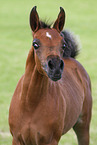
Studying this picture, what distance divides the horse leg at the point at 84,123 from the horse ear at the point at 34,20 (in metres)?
1.69

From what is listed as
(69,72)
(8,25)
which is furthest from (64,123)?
(8,25)

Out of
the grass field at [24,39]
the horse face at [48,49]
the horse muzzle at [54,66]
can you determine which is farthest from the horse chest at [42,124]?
the grass field at [24,39]

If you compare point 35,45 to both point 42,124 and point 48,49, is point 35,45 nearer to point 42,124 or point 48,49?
point 48,49

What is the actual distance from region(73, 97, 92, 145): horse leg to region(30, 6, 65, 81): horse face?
156cm

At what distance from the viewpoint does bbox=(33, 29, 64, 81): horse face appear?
10.8ft

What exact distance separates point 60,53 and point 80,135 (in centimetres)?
208

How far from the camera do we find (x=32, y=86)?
12.6ft

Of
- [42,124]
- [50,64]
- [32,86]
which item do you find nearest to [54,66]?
[50,64]

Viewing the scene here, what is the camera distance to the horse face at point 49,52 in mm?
3299

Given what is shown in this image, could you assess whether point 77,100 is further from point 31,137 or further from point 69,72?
point 31,137

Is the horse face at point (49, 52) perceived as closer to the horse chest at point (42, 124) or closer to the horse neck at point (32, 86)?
the horse neck at point (32, 86)

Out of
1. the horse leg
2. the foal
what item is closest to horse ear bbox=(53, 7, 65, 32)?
the foal

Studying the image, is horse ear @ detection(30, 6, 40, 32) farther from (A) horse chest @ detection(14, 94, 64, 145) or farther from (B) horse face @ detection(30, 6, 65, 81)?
(A) horse chest @ detection(14, 94, 64, 145)

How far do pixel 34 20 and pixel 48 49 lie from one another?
0.47 m
